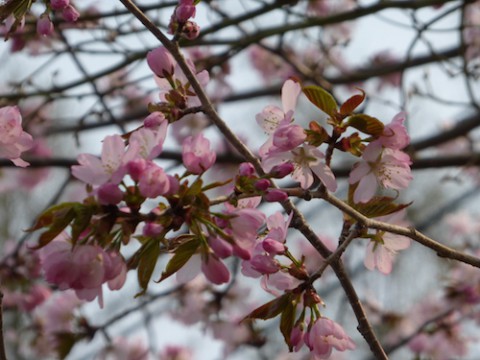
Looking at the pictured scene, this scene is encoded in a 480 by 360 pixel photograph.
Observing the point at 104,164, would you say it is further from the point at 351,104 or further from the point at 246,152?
the point at 351,104

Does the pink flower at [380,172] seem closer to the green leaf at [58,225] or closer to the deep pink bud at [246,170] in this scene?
the deep pink bud at [246,170]

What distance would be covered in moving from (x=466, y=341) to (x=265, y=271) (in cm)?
257

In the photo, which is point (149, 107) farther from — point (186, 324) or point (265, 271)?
point (186, 324)

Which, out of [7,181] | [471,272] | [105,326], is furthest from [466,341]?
A: [7,181]

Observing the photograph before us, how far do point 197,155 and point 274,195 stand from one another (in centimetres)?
13

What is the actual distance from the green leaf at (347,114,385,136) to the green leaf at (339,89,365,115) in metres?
0.02

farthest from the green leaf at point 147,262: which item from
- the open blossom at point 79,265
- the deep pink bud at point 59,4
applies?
the deep pink bud at point 59,4

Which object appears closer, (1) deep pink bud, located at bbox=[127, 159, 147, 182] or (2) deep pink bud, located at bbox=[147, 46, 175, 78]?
(1) deep pink bud, located at bbox=[127, 159, 147, 182]

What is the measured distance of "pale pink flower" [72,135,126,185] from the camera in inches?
36.5

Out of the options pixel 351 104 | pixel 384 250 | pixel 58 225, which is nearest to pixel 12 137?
pixel 58 225

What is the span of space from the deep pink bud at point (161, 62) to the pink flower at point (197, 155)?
7.6 inches

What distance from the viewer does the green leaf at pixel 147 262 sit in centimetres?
93

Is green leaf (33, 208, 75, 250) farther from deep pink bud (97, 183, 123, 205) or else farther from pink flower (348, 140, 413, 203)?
pink flower (348, 140, 413, 203)

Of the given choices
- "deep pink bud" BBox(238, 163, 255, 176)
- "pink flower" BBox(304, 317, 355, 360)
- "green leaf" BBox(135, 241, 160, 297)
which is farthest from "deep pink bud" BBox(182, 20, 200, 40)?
"pink flower" BBox(304, 317, 355, 360)
